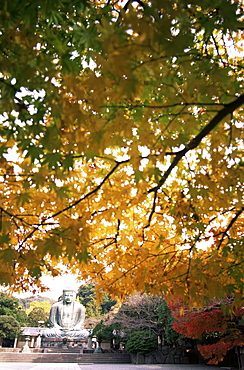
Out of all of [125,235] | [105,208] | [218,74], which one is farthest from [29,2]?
[125,235]

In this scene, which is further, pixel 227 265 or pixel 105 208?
pixel 227 265

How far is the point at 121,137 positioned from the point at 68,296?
24555 mm

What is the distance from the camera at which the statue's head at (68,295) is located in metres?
24.5

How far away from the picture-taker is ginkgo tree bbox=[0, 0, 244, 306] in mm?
1859

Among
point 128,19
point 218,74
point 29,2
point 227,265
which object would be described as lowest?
point 227,265

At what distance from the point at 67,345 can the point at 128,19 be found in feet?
79.6

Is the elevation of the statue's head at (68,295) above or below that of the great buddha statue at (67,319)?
above

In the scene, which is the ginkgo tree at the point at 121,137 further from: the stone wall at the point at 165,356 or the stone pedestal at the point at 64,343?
the stone pedestal at the point at 64,343

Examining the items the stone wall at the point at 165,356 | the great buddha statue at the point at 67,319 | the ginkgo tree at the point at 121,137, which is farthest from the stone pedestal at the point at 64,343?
the ginkgo tree at the point at 121,137

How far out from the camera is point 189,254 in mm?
3818

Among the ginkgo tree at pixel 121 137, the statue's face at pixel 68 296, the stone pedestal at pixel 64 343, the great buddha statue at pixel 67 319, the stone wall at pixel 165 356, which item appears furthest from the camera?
the statue's face at pixel 68 296

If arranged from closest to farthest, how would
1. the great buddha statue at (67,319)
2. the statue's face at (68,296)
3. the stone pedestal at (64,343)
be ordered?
the stone pedestal at (64,343), the great buddha statue at (67,319), the statue's face at (68,296)

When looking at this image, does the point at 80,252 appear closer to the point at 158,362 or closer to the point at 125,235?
the point at 125,235

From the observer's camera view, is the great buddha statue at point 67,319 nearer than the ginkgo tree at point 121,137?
No
